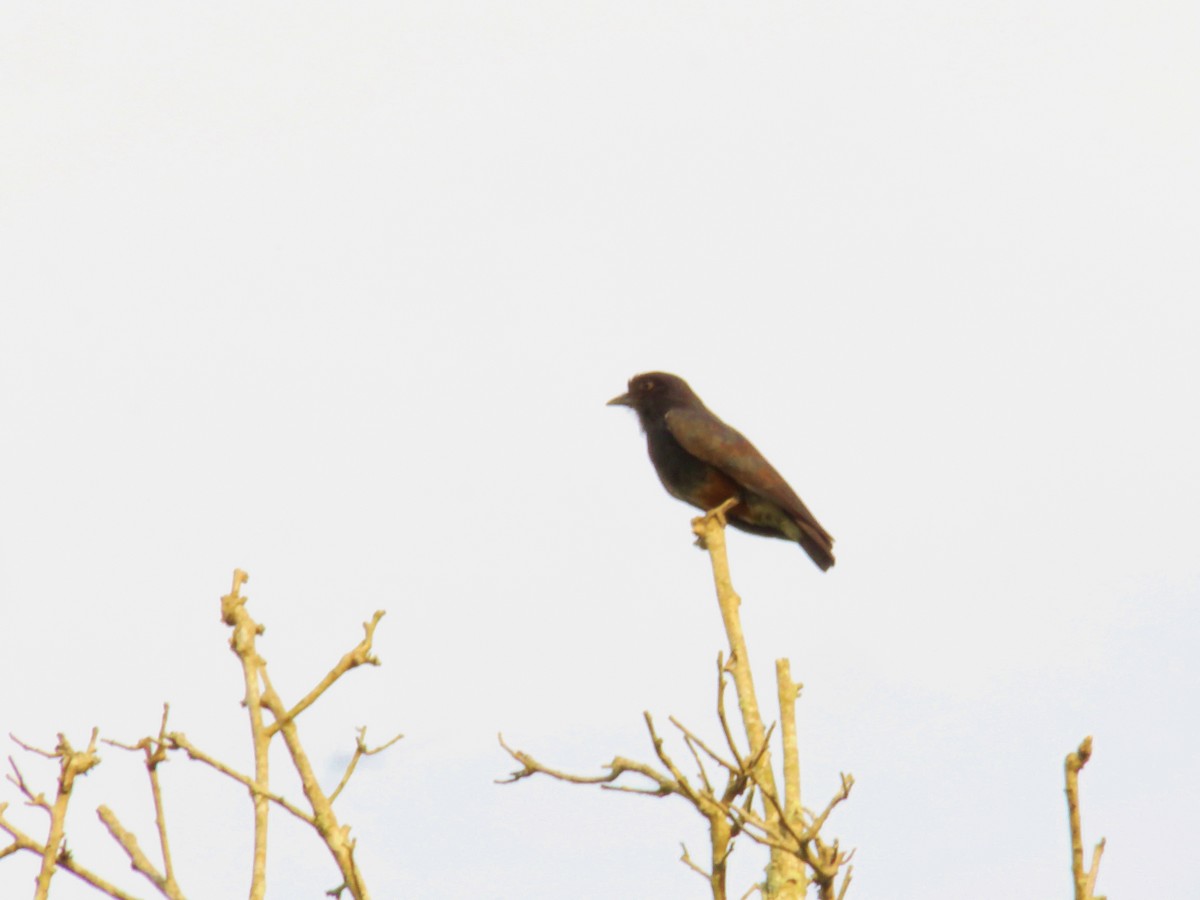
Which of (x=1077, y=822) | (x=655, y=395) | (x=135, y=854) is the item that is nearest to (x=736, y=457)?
(x=655, y=395)

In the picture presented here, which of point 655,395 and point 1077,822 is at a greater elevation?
point 655,395

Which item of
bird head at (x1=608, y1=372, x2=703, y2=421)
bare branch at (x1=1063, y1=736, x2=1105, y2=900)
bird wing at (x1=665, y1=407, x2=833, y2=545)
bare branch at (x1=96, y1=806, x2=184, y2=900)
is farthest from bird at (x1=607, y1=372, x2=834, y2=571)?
bare branch at (x1=1063, y1=736, x2=1105, y2=900)

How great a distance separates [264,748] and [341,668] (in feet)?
0.85

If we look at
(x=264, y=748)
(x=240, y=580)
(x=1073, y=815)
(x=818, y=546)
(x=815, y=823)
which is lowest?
(x=1073, y=815)

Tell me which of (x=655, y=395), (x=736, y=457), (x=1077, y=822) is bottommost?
(x=1077, y=822)

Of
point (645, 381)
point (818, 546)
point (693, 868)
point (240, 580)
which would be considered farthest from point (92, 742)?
point (645, 381)

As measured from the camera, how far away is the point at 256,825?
10.8ft

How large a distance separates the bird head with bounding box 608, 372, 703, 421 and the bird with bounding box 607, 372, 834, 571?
0.23 meters

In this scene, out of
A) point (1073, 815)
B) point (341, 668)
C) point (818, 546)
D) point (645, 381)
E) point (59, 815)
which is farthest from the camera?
point (645, 381)

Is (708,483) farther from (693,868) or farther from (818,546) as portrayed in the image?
(693,868)

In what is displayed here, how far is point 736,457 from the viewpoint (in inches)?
400

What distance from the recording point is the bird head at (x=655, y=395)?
1107cm

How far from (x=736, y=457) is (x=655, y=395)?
125cm

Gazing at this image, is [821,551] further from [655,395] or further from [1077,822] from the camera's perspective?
[1077,822]
